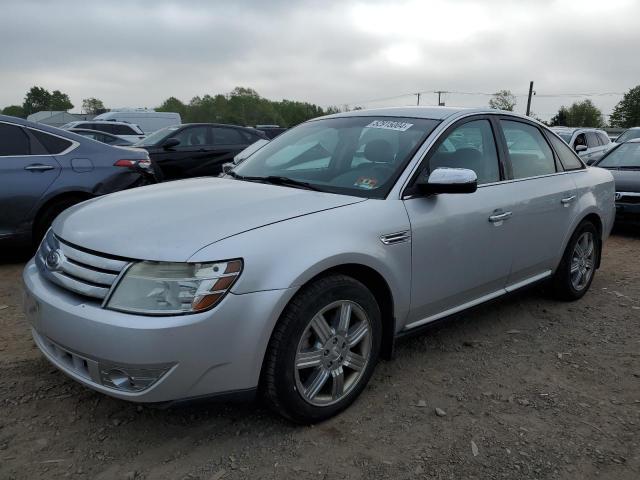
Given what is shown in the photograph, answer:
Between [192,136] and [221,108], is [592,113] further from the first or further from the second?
[192,136]

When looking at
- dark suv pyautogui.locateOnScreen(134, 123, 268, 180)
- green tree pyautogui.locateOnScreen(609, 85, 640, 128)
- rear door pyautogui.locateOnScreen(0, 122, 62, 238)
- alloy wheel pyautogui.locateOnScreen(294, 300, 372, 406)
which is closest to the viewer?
alloy wheel pyautogui.locateOnScreen(294, 300, 372, 406)

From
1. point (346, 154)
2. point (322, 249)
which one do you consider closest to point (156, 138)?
point (346, 154)

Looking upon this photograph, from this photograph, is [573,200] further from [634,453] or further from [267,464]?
[267,464]

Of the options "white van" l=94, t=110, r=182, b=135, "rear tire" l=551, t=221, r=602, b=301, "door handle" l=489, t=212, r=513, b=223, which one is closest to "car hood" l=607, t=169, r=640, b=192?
"rear tire" l=551, t=221, r=602, b=301

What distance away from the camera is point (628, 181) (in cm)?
725

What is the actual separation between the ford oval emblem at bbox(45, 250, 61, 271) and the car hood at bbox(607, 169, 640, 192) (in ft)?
23.4

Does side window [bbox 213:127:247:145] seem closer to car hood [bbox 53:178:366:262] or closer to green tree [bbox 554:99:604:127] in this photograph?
car hood [bbox 53:178:366:262]

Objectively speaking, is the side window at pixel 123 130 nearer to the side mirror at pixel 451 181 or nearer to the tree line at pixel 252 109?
the side mirror at pixel 451 181

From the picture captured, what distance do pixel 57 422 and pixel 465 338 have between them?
8.43ft

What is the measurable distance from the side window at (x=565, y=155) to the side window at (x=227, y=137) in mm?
7082

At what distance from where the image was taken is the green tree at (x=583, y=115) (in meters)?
79.5

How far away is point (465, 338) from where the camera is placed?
12.4 ft

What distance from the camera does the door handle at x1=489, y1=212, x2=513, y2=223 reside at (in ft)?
11.1

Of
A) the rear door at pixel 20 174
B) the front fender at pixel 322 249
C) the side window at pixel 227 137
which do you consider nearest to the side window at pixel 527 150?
the front fender at pixel 322 249
